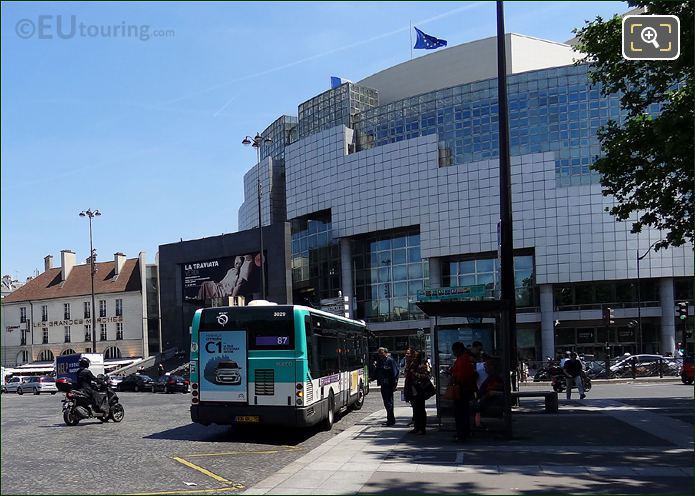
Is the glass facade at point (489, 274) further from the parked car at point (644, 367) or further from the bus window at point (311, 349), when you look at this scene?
the bus window at point (311, 349)

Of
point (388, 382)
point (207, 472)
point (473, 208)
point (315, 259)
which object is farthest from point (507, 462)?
point (315, 259)

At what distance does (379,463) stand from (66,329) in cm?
8281

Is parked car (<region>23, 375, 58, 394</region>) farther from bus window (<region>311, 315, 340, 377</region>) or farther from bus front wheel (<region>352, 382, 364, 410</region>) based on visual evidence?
bus window (<region>311, 315, 340, 377</region>)

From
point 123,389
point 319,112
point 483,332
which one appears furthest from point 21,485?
point 319,112

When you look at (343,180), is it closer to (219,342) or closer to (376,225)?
(376,225)

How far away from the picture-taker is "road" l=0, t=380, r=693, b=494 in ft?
33.4

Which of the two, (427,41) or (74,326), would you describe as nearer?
(427,41)

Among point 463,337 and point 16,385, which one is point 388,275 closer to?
point 16,385

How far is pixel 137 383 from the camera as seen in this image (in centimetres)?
4894

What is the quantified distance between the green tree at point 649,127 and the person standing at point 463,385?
729cm

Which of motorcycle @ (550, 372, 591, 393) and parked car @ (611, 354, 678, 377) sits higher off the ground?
motorcycle @ (550, 372, 591, 393)

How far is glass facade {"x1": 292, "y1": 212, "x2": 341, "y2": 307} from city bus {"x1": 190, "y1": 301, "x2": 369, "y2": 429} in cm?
6326

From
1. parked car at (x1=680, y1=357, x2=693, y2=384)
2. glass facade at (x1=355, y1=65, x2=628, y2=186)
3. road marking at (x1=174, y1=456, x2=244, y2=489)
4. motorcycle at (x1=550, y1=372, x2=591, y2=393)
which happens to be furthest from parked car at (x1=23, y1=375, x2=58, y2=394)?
road marking at (x1=174, y1=456, x2=244, y2=489)

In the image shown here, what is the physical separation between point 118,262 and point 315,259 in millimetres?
24184
